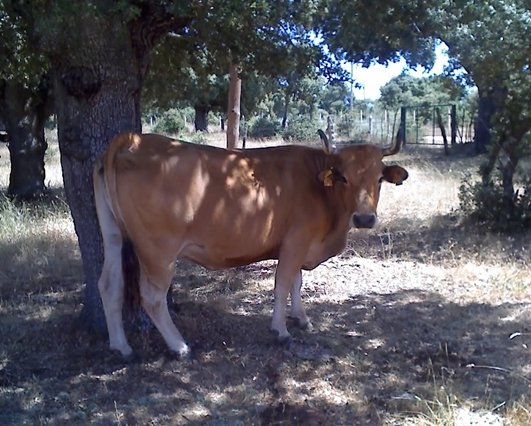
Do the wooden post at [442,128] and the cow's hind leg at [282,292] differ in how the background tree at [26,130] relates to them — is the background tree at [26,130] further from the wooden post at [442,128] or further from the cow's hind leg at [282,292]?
the wooden post at [442,128]

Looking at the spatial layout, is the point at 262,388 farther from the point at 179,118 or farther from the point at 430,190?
the point at 179,118

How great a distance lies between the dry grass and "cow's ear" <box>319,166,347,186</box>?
1464 mm

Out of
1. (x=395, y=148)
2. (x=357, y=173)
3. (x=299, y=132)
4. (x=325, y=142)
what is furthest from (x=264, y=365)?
(x=299, y=132)

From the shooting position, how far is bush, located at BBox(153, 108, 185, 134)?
46.3 metres

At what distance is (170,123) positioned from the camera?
156 feet

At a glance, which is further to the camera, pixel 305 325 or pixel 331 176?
pixel 305 325

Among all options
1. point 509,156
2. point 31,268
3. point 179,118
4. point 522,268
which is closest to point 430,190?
point 509,156

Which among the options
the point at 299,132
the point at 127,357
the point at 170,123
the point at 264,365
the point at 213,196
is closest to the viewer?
the point at 264,365

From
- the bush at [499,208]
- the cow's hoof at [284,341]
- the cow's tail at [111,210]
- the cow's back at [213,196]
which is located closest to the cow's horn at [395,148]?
the cow's back at [213,196]

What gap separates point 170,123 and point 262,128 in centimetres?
659

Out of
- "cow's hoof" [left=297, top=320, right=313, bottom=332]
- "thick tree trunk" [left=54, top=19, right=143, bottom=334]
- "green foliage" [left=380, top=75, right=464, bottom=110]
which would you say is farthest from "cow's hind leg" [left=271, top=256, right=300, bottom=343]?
"green foliage" [left=380, top=75, right=464, bottom=110]

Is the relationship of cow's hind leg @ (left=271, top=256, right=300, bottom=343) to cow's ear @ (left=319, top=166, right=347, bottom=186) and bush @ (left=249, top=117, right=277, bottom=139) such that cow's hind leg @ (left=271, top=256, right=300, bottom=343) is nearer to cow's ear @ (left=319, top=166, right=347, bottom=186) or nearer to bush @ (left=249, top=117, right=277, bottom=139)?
cow's ear @ (left=319, top=166, right=347, bottom=186)

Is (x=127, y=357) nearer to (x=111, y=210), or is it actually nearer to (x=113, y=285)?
(x=113, y=285)

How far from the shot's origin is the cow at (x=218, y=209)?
6105mm
